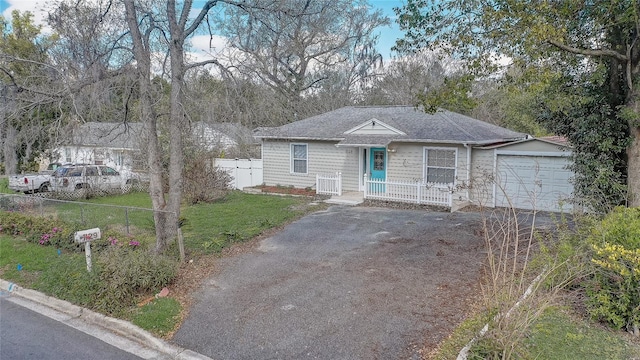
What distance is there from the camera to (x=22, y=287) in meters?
8.11

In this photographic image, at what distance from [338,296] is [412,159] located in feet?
33.8

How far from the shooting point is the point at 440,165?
15.8m

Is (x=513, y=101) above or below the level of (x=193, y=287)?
above

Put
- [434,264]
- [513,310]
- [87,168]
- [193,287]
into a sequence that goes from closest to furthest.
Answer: [513,310]
[193,287]
[434,264]
[87,168]

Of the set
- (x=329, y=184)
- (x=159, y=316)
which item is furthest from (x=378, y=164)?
(x=159, y=316)

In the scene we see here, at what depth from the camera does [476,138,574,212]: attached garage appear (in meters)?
13.5

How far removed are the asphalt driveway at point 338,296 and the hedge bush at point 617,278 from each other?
1.77 m

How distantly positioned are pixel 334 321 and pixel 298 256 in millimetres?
3388

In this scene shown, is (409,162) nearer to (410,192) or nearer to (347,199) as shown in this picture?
(410,192)

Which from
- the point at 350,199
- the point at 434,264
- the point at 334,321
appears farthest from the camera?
the point at 350,199

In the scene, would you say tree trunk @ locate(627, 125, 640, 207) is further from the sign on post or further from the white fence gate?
the white fence gate

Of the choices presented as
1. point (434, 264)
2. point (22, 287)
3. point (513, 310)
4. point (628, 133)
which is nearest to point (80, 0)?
point (22, 287)

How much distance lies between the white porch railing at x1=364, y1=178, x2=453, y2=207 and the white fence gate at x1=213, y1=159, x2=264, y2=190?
21.6 ft

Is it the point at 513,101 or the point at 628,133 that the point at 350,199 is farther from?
the point at 513,101
